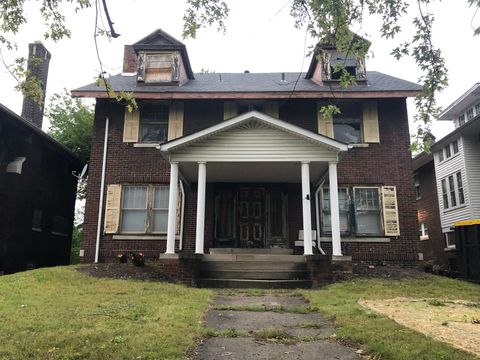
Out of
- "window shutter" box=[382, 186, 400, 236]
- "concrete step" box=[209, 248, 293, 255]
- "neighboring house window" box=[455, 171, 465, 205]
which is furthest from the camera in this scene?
"neighboring house window" box=[455, 171, 465, 205]

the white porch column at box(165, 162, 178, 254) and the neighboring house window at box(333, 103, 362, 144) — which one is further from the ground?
the neighboring house window at box(333, 103, 362, 144)

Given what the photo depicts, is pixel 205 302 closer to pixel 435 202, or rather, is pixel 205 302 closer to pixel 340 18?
pixel 340 18

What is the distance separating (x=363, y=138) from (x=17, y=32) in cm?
1113

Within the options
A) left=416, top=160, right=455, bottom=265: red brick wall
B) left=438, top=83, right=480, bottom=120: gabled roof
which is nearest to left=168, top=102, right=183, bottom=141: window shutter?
left=416, top=160, right=455, bottom=265: red brick wall

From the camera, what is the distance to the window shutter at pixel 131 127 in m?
14.2

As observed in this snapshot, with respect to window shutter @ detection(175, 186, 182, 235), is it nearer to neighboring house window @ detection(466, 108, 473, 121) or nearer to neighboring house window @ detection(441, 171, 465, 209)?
neighboring house window @ detection(441, 171, 465, 209)

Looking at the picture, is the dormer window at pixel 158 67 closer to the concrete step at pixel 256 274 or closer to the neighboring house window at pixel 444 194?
the concrete step at pixel 256 274

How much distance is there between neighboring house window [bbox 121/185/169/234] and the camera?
13617 mm

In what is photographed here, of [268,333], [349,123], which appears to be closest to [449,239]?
[349,123]

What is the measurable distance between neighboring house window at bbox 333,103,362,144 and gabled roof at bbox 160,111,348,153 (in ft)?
11.1

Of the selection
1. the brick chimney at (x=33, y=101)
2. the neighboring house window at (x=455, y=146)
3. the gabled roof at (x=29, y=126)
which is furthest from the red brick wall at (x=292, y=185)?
the neighboring house window at (x=455, y=146)

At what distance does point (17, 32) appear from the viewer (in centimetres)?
525

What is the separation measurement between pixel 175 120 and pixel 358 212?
6603 millimetres

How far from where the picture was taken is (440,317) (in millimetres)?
6359
